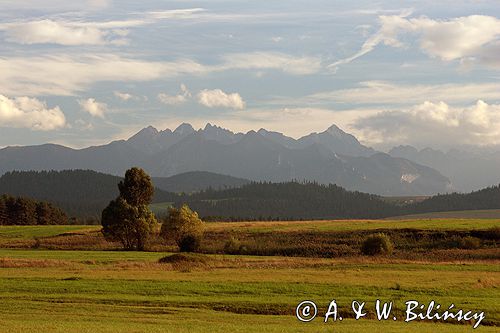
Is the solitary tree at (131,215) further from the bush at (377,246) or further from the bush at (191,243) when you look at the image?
the bush at (377,246)

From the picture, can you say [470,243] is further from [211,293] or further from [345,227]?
[211,293]

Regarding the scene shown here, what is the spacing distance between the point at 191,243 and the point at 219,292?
5045cm

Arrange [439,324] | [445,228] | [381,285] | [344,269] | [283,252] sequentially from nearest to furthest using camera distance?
1. [439,324]
2. [381,285]
3. [344,269]
4. [283,252]
5. [445,228]

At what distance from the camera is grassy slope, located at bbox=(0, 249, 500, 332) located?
1377 inches

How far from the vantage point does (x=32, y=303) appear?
4169cm

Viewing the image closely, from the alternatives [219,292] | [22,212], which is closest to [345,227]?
[219,292]

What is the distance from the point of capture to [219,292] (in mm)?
46844

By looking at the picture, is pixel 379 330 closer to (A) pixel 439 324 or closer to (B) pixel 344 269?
(A) pixel 439 324

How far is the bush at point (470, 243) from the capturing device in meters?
94.2

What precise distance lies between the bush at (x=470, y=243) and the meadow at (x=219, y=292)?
23.3 meters

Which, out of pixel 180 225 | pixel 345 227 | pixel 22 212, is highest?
pixel 180 225

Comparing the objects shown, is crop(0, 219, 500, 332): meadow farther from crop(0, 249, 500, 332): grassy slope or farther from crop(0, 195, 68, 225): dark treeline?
crop(0, 195, 68, 225): dark treeline

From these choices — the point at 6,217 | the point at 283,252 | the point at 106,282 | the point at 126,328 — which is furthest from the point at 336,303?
the point at 6,217

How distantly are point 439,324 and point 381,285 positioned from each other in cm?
1219
